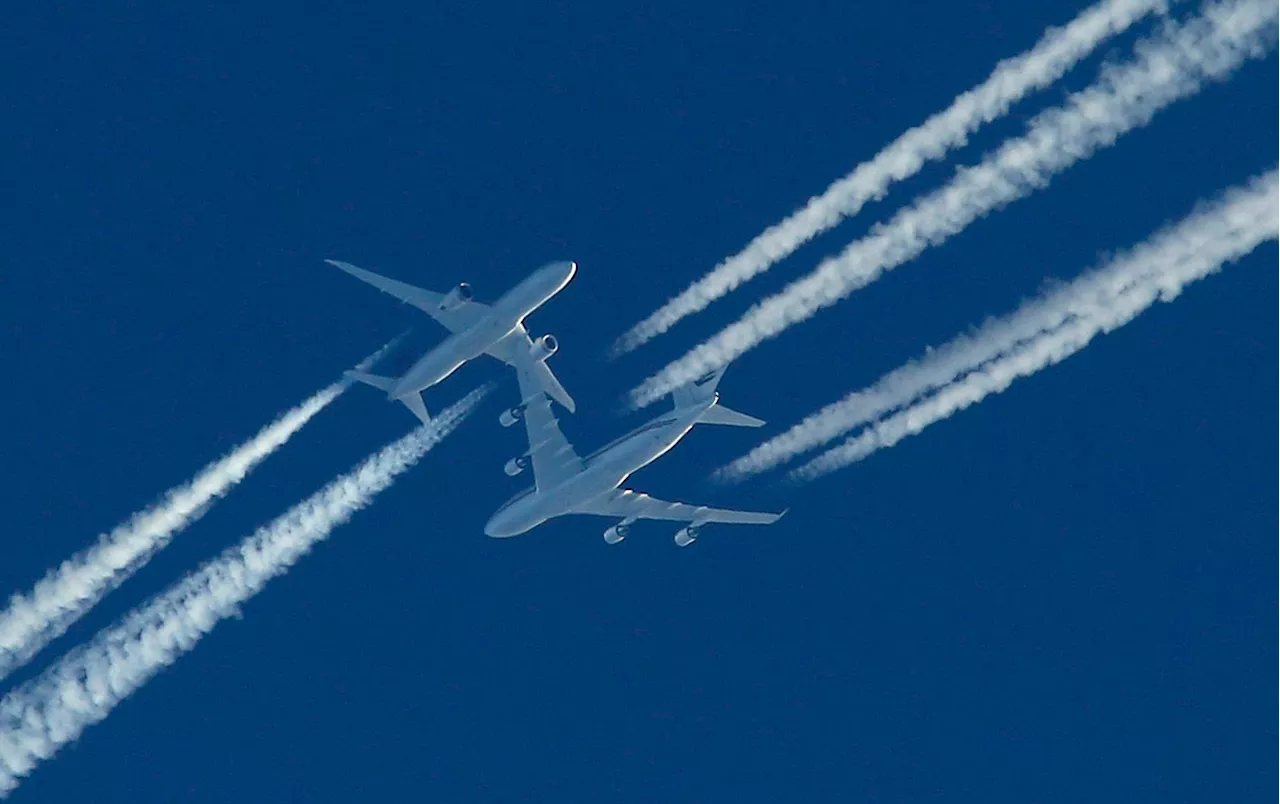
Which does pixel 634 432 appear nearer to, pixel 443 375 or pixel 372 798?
pixel 443 375

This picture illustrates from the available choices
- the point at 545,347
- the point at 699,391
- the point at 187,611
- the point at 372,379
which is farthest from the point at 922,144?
the point at 187,611

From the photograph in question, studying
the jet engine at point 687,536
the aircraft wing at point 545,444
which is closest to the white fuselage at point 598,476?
the aircraft wing at point 545,444

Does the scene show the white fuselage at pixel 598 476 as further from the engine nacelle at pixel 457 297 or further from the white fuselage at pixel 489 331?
the engine nacelle at pixel 457 297

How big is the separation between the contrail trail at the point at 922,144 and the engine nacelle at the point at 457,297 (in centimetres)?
790

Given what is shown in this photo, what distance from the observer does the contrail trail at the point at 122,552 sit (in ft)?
254

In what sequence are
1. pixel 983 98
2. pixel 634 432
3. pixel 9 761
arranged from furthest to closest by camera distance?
pixel 9 761 < pixel 634 432 < pixel 983 98

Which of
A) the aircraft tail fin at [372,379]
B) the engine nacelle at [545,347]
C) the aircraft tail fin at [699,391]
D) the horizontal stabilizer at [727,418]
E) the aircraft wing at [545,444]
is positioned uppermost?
the aircraft tail fin at [372,379]

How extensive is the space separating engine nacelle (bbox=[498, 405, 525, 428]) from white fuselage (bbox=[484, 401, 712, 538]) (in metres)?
2.63

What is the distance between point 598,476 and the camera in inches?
2879

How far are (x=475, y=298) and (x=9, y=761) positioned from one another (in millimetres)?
24747

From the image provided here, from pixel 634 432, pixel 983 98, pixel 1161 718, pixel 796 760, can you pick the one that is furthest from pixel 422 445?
pixel 1161 718

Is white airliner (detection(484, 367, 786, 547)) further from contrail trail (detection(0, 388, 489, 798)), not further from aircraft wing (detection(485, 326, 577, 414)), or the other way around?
contrail trail (detection(0, 388, 489, 798))

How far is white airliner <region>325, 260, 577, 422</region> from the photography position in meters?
72.9

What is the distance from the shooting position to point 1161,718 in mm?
81125
